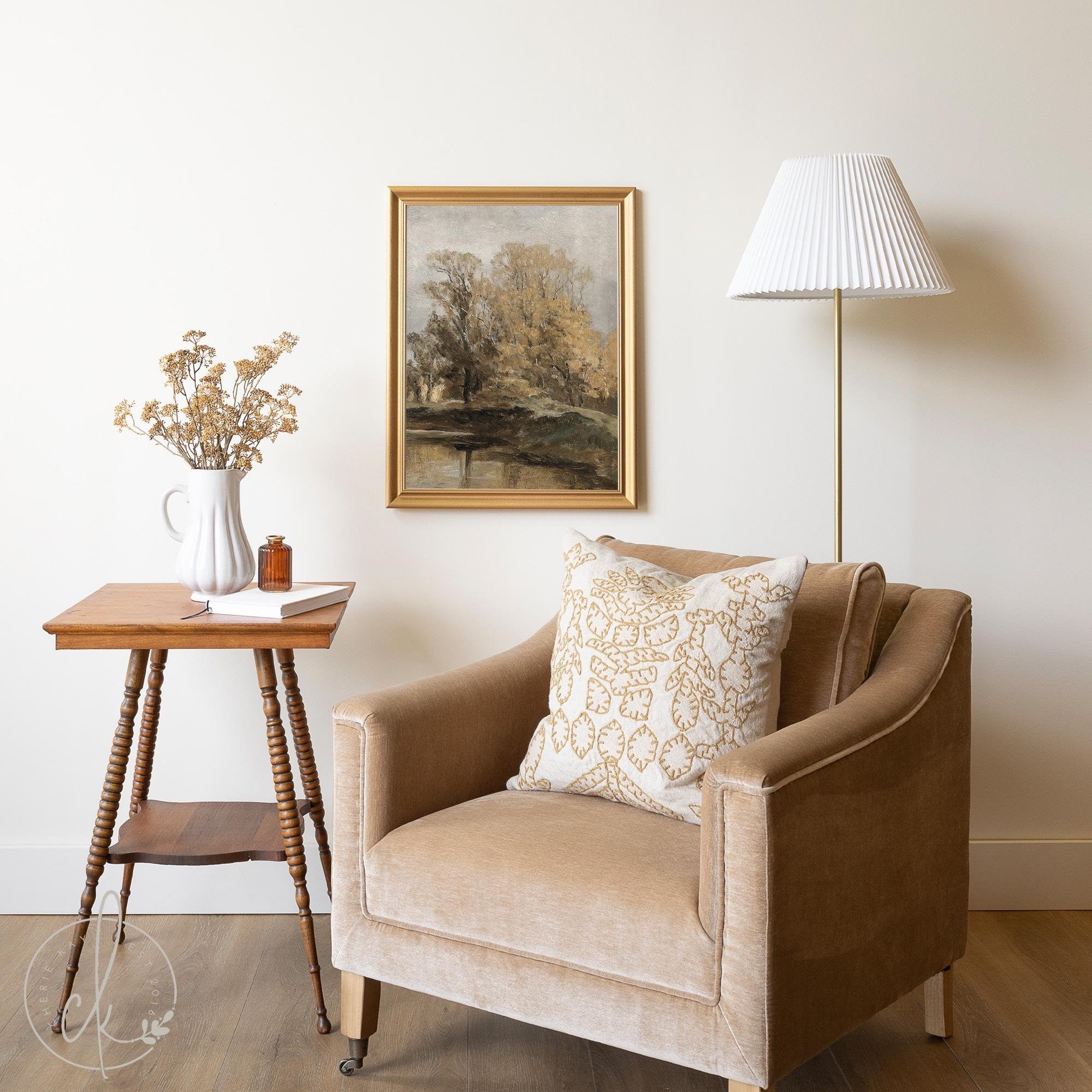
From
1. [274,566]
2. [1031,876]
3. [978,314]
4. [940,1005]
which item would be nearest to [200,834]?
[274,566]

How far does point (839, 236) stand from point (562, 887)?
4.19ft

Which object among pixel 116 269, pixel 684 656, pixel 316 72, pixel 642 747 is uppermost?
pixel 316 72

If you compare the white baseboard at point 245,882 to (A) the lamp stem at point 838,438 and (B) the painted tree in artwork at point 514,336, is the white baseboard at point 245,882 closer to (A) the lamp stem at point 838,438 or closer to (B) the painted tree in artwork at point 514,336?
(A) the lamp stem at point 838,438

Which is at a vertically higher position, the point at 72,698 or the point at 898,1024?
the point at 72,698

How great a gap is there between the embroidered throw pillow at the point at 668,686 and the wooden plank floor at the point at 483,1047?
1.60 feet

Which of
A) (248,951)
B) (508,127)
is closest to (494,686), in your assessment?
(248,951)

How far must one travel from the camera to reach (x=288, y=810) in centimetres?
205

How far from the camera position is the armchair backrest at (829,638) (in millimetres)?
1865

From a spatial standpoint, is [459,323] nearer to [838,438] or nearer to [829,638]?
[838,438]

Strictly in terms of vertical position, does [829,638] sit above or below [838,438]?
below

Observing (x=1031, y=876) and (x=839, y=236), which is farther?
(x=1031, y=876)

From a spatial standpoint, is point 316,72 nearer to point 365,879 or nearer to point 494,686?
point 494,686

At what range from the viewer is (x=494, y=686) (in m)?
2.02

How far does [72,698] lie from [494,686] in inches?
44.4
